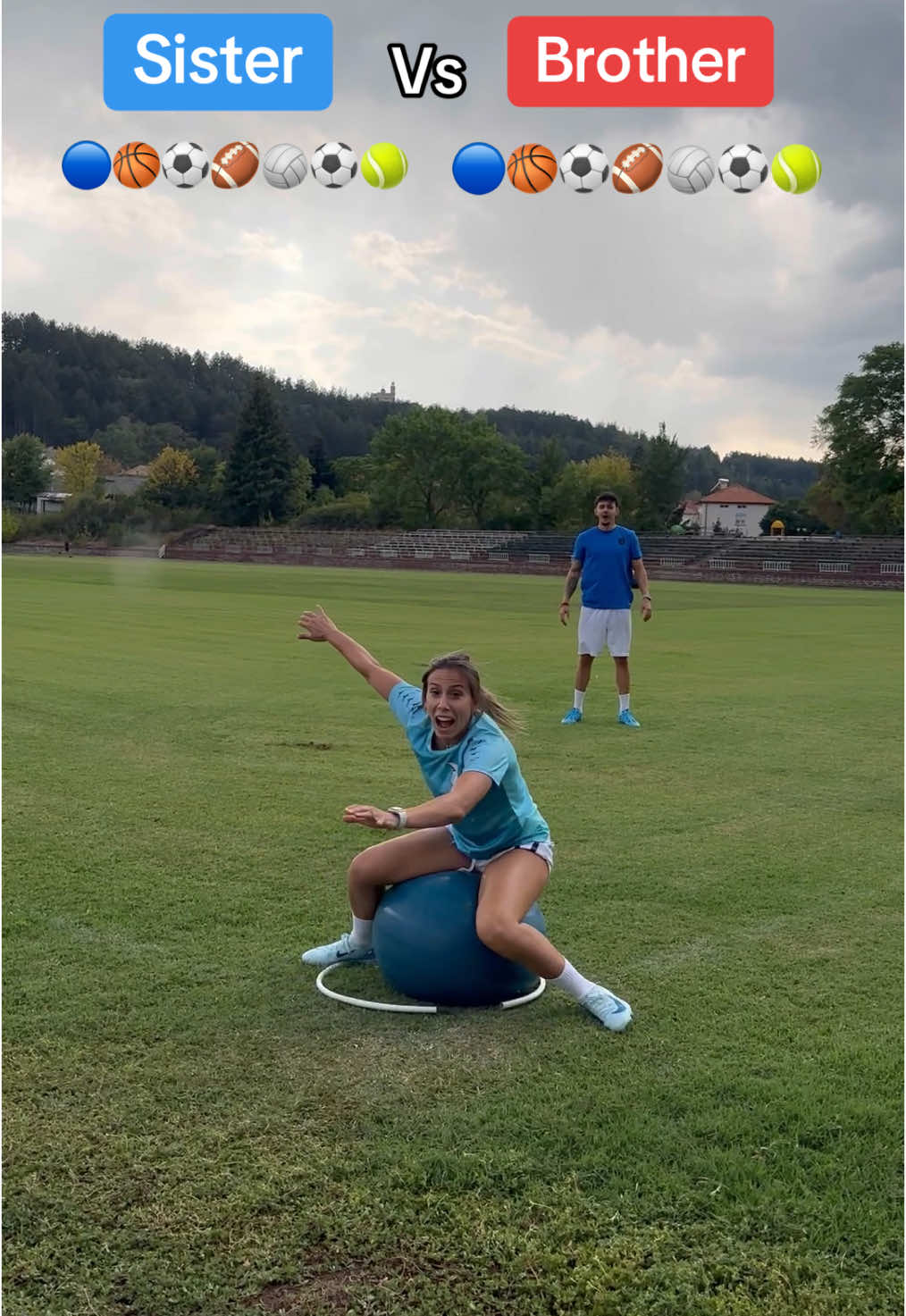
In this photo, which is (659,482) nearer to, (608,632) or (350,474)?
(350,474)

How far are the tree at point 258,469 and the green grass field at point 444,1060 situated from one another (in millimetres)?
84428

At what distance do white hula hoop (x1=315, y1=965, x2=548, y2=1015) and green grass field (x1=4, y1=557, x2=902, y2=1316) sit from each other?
43 millimetres

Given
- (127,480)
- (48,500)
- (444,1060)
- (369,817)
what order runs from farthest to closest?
(127,480) < (48,500) < (444,1060) < (369,817)

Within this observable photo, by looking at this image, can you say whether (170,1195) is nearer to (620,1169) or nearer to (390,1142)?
(390,1142)

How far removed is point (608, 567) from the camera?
39.3 feet

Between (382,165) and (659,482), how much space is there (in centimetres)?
7145

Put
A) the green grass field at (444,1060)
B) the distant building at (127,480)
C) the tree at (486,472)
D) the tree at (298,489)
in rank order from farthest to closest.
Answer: the distant building at (127,480), the tree at (298,489), the tree at (486,472), the green grass field at (444,1060)

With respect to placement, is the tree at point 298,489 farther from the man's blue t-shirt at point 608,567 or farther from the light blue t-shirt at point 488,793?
the light blue t-shirt at point 488,793

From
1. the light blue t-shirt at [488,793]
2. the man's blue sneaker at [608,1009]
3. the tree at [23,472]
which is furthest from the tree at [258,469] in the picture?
the man's blue sneaker at [608,1009]

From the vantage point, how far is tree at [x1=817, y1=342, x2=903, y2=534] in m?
77.2

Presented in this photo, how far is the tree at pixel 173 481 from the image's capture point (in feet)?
316

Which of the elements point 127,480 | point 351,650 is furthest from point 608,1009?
point 127,480

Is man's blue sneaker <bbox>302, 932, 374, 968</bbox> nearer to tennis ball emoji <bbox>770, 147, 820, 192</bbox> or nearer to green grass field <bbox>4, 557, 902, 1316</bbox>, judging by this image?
green grass field <bbox>4, 557, 902, 1316</bbox>

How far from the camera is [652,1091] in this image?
4000mm
